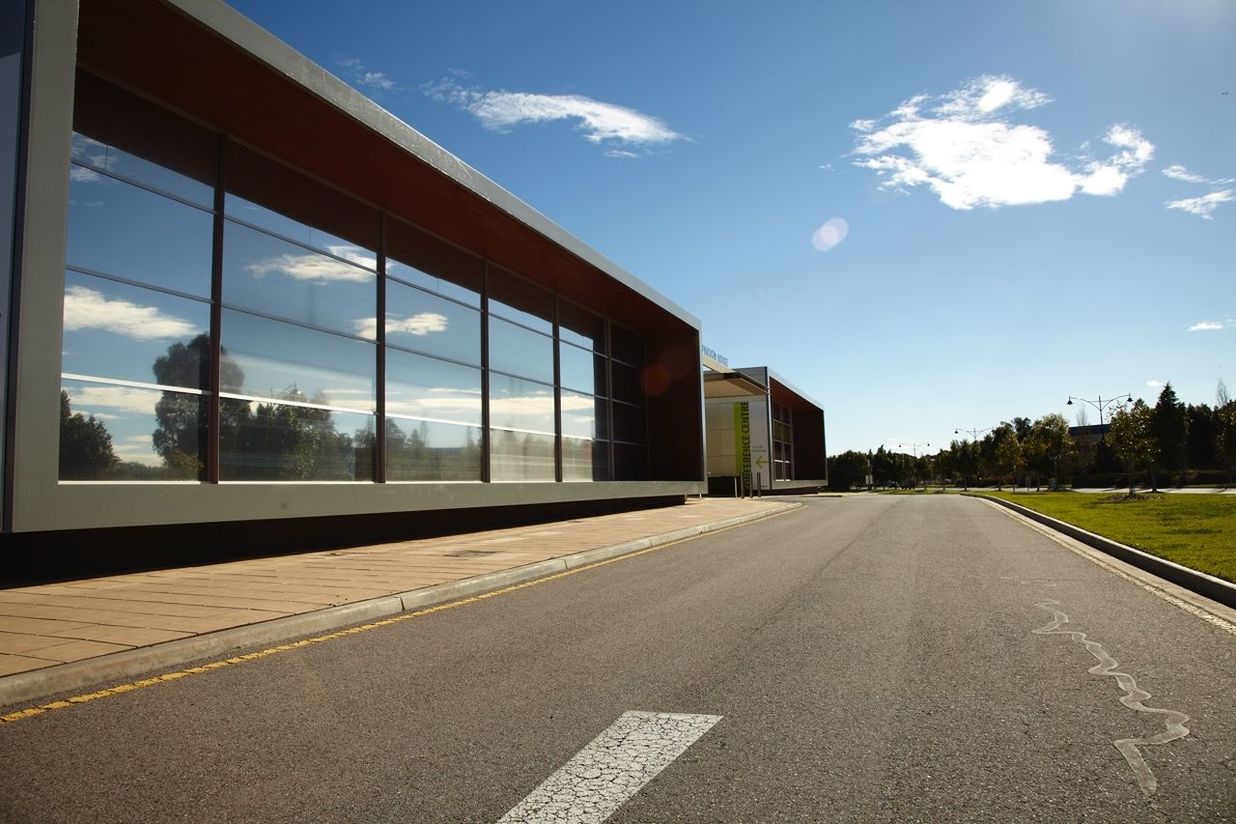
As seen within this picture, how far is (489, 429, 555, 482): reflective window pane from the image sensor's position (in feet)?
70.6

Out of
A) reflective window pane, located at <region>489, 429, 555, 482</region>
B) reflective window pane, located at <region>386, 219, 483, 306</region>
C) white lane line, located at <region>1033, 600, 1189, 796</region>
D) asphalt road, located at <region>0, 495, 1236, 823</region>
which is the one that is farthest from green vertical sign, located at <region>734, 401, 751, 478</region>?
white lane line, located at <region>1033, 600, 1189, 796</region>

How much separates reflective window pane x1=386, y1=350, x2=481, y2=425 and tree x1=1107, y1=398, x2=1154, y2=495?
3306cm

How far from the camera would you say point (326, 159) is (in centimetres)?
1549

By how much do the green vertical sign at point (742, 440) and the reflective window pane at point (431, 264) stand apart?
33.6 m

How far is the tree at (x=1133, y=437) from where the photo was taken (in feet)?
Answer: 127

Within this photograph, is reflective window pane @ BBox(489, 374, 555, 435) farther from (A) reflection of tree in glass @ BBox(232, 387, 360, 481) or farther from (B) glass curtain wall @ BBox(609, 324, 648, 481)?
(A) reflection of tree in glass @ BBox(232, 387, 360, 481)

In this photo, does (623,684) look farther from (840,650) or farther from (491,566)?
(491,566)

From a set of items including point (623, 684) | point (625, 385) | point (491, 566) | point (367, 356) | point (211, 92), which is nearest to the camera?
point (623, 684)

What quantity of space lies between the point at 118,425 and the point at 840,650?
34.2 feet

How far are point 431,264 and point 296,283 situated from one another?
4.95 metres

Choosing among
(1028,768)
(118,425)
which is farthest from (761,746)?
(118,425)

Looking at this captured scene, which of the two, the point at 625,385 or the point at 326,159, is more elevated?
the point at 326,159

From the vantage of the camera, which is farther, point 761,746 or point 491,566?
point 491,566

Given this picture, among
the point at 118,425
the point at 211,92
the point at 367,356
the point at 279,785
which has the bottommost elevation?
the point at 279,785
